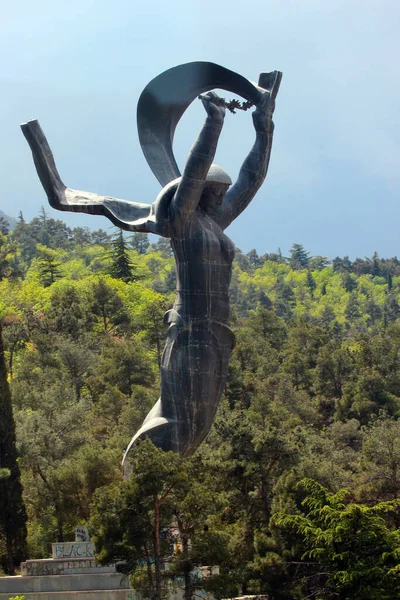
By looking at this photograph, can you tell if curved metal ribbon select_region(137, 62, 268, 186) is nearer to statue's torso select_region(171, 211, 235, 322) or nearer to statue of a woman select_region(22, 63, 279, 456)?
statue of a woman select_region(22, 63, 279, 456)

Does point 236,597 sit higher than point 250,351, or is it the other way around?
point 250,351

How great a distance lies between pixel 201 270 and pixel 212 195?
103 cm

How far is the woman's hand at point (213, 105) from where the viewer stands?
1127 centimetres

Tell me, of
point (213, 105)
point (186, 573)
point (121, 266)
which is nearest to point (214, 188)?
point (213, 105)

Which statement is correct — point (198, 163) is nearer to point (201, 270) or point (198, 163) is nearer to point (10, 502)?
point (201, 270)

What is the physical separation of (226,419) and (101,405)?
6.37 meters

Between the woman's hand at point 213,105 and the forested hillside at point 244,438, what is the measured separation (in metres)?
→ 4.25

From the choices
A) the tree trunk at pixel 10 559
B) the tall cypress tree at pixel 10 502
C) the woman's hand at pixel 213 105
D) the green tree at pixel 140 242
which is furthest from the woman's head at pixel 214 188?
the green tree at pixel 140 242

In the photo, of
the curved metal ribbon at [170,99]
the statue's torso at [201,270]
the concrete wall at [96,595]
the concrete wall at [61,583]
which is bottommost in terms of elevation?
the concrete wall at [96,595]

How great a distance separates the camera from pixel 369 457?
19734 millimetres

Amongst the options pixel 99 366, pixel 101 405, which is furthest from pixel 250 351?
pixel 101 405

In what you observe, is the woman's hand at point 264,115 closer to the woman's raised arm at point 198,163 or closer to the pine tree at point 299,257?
the woman's raised arm at point 198,163

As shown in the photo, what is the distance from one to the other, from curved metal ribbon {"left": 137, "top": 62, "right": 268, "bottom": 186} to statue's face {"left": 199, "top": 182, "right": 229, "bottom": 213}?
741 mm

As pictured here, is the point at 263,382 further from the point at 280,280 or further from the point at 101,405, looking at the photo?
the point at 280,280
